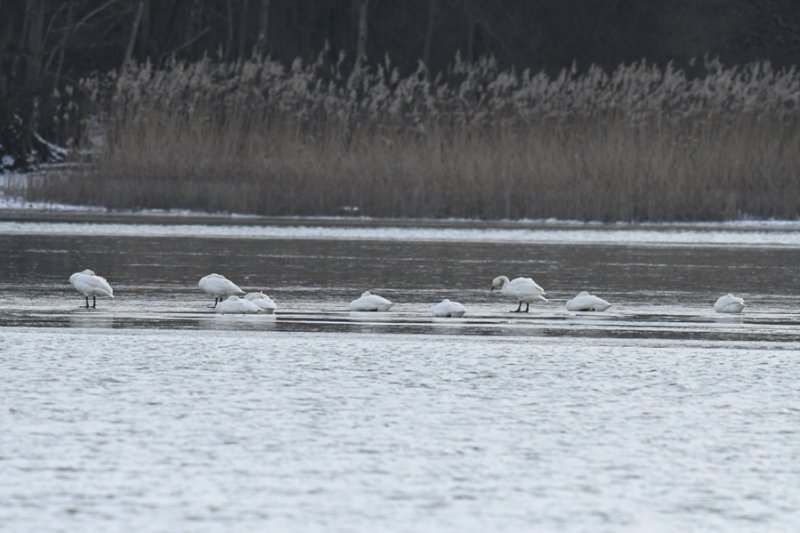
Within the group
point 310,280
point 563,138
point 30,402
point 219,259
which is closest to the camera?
point 30,402

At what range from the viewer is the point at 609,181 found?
20.2m

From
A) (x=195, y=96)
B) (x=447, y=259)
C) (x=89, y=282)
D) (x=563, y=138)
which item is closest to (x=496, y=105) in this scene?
(x=563, y=138)

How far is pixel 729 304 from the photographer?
10.2m

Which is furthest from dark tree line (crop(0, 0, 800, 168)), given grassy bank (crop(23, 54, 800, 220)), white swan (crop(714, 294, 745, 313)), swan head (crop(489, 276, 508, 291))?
white swan (crop(714, 294, 745, 313))

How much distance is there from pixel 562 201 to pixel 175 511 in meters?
15.3

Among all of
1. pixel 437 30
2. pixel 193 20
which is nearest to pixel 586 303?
pixel 193 20

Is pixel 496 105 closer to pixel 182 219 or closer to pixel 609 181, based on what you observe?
pixel 609 181

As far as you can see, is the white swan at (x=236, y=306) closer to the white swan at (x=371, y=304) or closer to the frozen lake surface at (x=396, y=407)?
the frozen lake surface at (x=396, y=407)

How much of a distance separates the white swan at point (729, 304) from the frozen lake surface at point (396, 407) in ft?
0.27

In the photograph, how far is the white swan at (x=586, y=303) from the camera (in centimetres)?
1029

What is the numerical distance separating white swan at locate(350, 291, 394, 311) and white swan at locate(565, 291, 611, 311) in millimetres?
1128

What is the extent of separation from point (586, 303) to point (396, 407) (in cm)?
376

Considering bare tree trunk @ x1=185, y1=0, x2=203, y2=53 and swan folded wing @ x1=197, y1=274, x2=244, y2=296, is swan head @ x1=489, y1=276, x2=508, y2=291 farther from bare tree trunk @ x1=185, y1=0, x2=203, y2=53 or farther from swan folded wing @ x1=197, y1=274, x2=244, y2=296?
bare tree trunk @ x1=185, y1=0, x2=203, y2=53

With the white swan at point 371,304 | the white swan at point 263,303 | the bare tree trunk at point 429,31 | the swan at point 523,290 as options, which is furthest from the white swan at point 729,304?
the bare tree trunk at point 429,31
